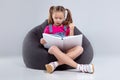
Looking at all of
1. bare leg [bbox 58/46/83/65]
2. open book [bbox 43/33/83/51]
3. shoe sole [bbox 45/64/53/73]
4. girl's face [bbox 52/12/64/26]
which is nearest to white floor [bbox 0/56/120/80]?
shoe sole [bbox 45/64/53/73]

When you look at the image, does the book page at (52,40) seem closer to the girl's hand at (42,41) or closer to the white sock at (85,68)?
the girl's hand at (42,41)

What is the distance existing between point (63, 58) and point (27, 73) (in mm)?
367

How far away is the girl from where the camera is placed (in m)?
3.64

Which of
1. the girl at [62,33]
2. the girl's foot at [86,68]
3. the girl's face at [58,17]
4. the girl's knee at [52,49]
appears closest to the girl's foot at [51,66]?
the girl at [62,33]

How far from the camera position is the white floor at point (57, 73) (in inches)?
138

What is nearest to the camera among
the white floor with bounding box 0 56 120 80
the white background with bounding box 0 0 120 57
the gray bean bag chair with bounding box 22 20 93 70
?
the white floor with bounding box 0 56 120 80

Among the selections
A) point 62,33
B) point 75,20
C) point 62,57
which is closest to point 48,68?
point 62,57

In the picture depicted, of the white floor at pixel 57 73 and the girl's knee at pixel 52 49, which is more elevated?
the girl's knee at pixel 52 49

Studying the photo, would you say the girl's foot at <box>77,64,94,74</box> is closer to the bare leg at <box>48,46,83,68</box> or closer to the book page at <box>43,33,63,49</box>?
the bare leg at <box>48,46,83,68</box>

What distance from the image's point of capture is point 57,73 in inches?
144
